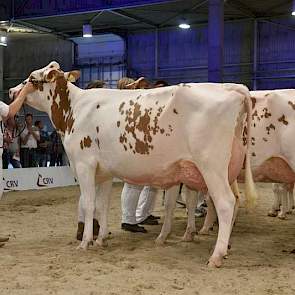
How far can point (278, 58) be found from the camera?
1997 centimetres

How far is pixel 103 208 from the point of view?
20.3 ft

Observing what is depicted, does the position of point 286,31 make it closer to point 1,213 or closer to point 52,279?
point 1,213

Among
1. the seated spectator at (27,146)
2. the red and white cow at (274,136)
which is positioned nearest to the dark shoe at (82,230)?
the red and white cow at (274,136)

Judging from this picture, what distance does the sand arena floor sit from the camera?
14.5 feet

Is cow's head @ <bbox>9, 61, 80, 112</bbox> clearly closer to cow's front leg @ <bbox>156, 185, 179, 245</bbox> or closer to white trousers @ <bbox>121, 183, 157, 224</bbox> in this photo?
white trousers @ <bbox>121, 183, 157, 224</bbox>

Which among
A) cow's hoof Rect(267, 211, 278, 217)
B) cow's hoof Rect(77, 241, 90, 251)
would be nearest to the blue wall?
cow's hoof Rect(267, 211, 278, 217)

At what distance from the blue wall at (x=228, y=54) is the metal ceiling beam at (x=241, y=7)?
498 millimetres

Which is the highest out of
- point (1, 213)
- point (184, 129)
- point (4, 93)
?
point (4, 93)

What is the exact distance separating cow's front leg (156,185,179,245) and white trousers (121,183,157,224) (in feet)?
2.07

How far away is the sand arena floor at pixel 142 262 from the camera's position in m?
4.42

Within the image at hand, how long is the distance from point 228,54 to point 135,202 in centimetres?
1506

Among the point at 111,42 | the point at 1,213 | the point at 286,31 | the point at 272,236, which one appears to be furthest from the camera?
the point at 111,42

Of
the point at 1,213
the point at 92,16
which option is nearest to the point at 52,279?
the point at 1,213

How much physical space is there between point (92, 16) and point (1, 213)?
42.9 ft
